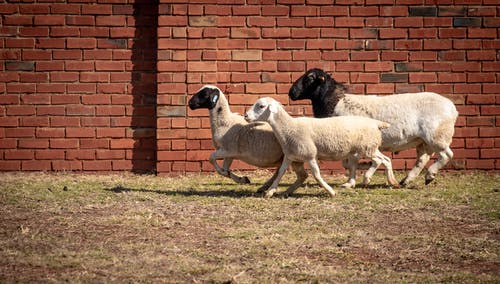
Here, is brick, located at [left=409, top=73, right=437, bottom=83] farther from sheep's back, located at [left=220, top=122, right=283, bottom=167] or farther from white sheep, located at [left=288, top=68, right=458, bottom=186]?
sheep's back, located at [left=220, top=122, right=283, bottom=167]

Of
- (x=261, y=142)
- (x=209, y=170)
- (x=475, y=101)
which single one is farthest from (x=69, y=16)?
(x=475, y=101)

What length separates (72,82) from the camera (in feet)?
36.5

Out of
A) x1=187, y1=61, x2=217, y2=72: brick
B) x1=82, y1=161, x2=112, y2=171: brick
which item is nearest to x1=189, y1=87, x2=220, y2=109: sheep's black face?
x1=187, y1=61, x2=217, y2=72: brick

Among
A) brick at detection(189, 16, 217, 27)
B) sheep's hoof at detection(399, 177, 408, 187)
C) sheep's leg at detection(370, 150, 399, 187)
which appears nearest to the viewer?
sheep's leg at detection(370, 150, 399, 187)

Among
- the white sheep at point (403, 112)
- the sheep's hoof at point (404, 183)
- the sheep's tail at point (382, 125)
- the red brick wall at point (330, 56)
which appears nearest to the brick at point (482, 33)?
the red brick wall at point (330, 56)

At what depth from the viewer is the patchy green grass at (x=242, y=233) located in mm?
5605

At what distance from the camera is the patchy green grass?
5.61 meters

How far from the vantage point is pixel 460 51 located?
36.8ft

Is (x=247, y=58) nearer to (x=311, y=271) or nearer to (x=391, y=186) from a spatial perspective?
(x=391, y=186)

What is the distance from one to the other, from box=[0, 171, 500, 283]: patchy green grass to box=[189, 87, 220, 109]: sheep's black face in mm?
1007

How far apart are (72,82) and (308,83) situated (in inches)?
132

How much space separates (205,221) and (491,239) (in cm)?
253

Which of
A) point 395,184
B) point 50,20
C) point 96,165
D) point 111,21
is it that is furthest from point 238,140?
point 50,20

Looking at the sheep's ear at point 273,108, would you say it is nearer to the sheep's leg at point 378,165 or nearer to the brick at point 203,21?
the sheep's leg at point 378,165
